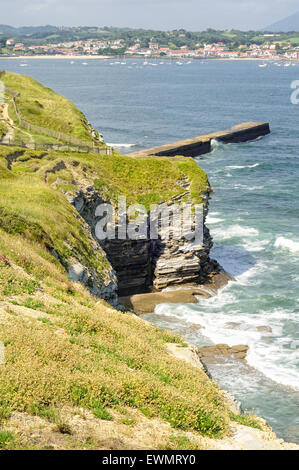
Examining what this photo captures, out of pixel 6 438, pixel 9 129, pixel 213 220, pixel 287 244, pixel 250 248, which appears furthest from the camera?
pixel 213 220

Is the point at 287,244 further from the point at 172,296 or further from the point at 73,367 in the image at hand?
the point at 73,367

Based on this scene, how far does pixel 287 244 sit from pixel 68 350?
131 ft

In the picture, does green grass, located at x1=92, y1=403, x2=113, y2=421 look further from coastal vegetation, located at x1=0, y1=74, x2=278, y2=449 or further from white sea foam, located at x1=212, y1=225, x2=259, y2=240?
white sea foam, located at x1=212, y1=225, x2=259, y2=240

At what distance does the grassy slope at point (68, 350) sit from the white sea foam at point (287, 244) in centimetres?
2689

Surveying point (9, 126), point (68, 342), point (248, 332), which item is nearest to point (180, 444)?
point (68, 342)

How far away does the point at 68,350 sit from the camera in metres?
14.7

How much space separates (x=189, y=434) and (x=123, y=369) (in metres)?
2.99

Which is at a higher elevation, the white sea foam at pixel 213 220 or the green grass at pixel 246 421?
the green grass at pixel 246 421

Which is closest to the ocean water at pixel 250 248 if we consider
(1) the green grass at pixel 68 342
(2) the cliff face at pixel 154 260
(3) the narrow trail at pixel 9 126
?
(2) the cliff face at pixel 154 260

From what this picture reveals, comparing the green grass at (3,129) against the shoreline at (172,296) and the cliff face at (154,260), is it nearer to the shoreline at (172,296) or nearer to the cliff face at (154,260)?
the cliff face at (154,260)

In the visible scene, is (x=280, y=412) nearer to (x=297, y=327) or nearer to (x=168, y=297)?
(x=297, y=327)

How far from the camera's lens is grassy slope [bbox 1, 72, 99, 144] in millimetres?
58438

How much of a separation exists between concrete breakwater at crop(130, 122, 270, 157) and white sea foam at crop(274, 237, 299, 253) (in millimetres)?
31735

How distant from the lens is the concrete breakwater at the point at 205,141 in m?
84.4
